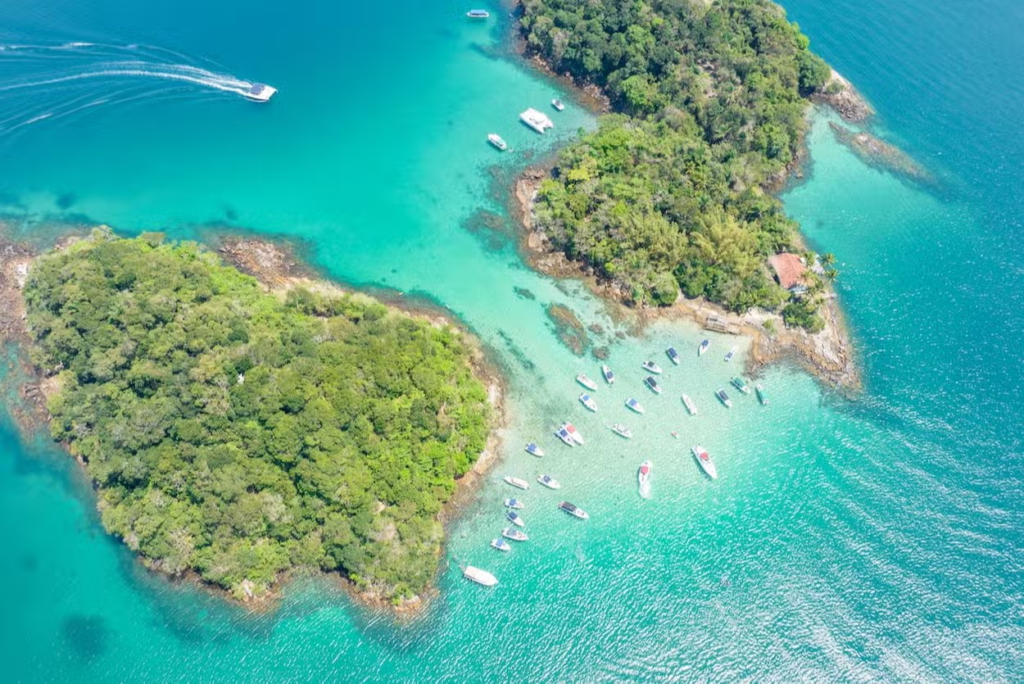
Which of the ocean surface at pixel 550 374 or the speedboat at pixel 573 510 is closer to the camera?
the ocean surface at pixel 550 374

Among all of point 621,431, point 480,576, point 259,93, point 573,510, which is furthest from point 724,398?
point 259,93

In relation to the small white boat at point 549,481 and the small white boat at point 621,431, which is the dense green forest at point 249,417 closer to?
the small white boat at point 549,481

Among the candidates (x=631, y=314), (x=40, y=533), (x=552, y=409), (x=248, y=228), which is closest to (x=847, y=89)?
(x=631, y=314)

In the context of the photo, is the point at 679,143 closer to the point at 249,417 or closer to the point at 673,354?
the point at 673,354

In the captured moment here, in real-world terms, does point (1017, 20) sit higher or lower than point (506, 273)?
higher

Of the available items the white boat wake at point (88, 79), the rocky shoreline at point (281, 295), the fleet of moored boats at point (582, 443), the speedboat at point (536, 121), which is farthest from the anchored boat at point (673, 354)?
the white boat wake at point (88, 79)

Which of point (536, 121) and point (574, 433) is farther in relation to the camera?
point (536, 121)

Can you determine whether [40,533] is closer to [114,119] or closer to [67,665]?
[67,665]
